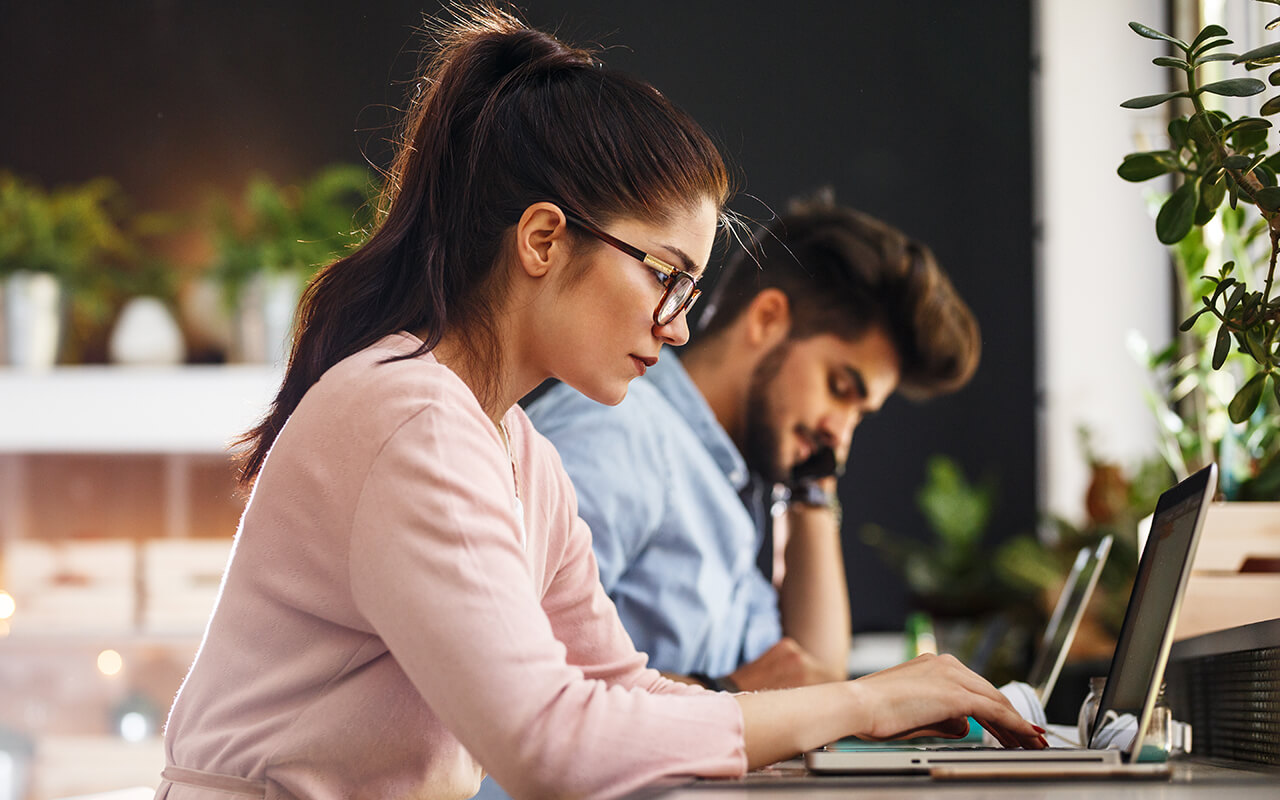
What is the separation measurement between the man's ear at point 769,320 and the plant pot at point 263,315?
67.9 inches

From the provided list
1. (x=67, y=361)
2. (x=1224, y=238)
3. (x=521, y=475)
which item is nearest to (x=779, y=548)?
(x=1224, y=238)

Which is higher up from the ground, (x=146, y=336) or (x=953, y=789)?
(x=146, y=336)

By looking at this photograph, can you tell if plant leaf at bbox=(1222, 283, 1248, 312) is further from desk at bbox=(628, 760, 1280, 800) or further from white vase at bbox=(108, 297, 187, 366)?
white vase at bbox=(108, 297, 187, 366)

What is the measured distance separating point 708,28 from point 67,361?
224cm

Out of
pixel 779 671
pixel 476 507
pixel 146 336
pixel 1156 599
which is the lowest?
pixel 779 671

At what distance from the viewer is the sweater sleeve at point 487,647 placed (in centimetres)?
87

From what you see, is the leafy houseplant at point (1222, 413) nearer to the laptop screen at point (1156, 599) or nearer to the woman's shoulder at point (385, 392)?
the laptop screen at point (1156, 599)

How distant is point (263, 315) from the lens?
3742 mm

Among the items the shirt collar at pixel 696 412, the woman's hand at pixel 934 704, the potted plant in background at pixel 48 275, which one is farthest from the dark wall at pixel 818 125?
the woman's hand at pixel 934 704

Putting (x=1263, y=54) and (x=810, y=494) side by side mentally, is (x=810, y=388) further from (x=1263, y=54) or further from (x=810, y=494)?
(x=1263, y=54)

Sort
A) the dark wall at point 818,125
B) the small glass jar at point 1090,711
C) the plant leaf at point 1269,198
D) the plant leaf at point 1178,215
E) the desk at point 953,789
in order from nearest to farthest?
the desk at point 953,789, the plant leaf at point 1269,198, the plant leaf at point 1178,215, the small glass jar at point 1090,711, the dark wall at point 818,125

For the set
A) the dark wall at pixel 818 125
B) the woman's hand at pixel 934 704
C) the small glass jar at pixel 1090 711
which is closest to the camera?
the woman's hand at pixel 934 704

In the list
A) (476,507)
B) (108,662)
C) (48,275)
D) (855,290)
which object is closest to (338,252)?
(48,275)

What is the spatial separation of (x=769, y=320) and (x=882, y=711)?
162 cm
